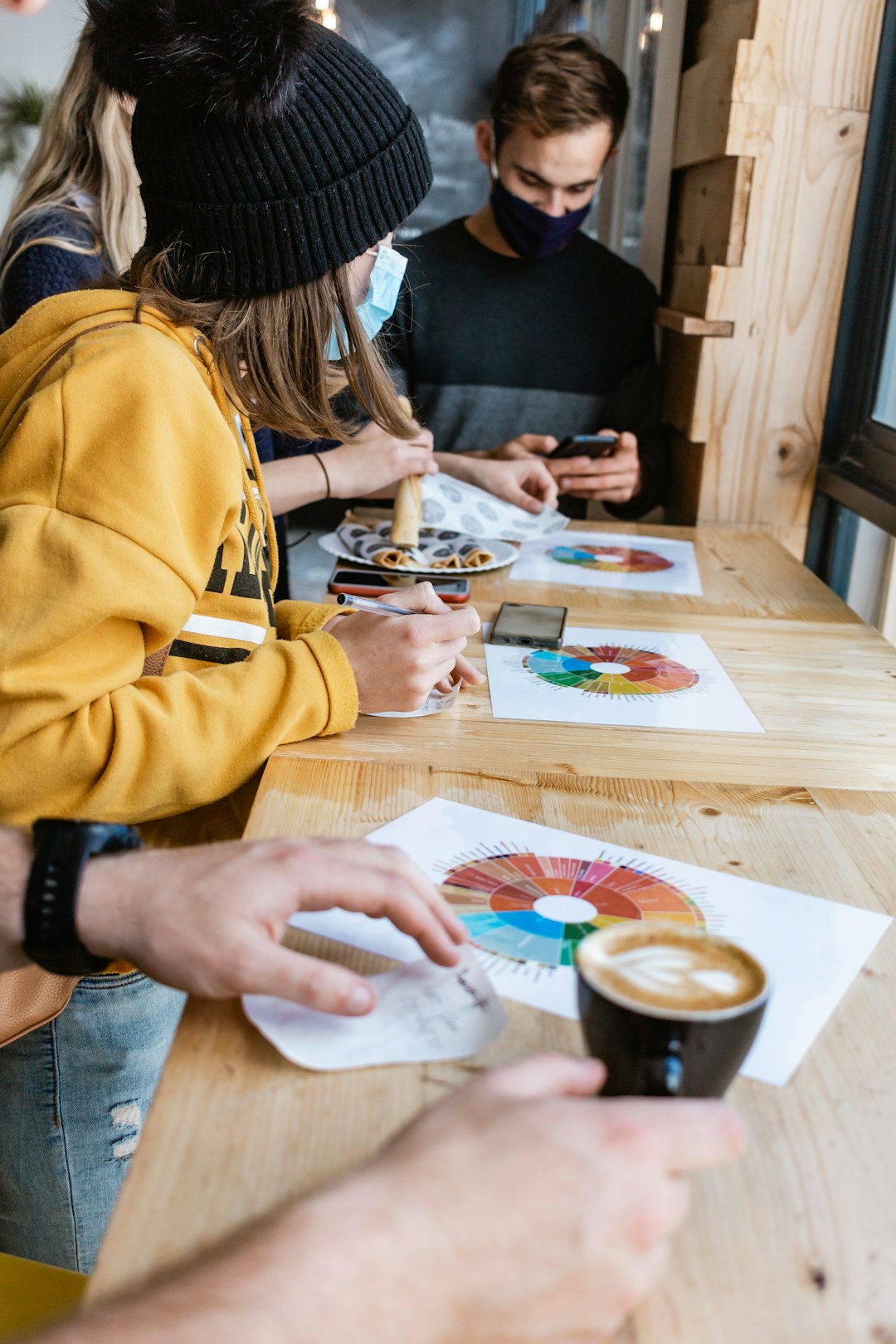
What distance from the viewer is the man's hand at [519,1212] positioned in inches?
15.4

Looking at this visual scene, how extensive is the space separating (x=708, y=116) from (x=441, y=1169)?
1.96 metres

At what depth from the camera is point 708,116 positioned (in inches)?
75.7

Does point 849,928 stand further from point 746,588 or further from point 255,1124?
point 746,588

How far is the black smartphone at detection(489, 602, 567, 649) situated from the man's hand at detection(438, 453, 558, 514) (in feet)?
1.67

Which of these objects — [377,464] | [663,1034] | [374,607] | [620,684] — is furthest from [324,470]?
[663,1034]

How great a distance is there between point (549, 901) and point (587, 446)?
1393 mm

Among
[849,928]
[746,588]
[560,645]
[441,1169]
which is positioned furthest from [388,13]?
[441,1169]

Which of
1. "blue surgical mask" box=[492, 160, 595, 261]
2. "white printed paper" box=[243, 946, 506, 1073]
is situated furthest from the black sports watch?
"blue surgical mask" box=[492, 160, 595, 261]

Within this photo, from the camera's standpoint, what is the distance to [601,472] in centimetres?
196

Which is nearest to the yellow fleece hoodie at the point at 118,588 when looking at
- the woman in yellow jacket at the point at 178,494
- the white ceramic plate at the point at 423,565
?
the woman in yellow jacket at the point at 178,494

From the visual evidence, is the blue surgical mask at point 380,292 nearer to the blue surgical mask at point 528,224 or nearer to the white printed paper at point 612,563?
the white printed paper at point 612,563

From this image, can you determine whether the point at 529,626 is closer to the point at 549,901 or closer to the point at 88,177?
the point at 549,901

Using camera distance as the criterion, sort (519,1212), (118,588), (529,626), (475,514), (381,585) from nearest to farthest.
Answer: (519,1212), (118,588), (529,626), (381,585), (475,514)

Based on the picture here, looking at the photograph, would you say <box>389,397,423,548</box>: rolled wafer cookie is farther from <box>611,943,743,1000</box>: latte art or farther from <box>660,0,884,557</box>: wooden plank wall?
<box>611,943,743,1000</box>: latte art
